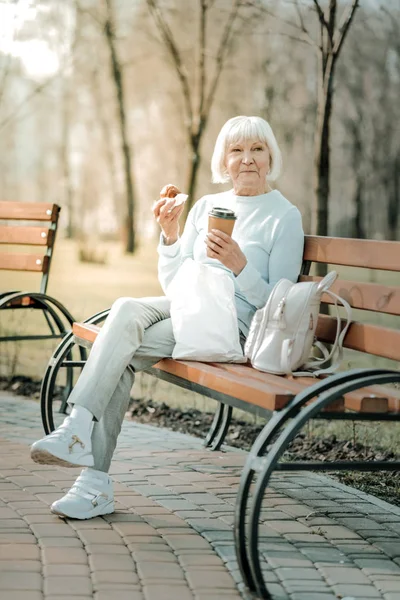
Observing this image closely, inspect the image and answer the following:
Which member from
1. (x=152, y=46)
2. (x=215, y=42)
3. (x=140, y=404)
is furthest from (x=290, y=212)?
(x=152, y=46)

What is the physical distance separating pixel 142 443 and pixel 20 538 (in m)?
1.90

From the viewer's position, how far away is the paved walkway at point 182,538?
128 inches

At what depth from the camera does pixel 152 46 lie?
14.8m

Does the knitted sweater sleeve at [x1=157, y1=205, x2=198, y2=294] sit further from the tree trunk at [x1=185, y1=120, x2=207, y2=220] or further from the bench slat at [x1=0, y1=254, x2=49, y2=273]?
the tree trunk at [x1=185, y1=120, x2=207, y2=220]

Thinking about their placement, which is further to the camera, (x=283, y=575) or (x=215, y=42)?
(x=215, y=42)

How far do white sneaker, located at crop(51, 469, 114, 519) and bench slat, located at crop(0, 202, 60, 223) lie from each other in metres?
3.19

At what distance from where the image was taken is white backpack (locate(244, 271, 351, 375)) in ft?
12.0

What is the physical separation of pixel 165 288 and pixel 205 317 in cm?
54

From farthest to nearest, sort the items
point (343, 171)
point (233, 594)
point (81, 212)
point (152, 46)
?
point (343, 171)
point (81, 212)
point (152, 46)
point (233, 594)

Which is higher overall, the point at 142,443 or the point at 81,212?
the point at 81,212

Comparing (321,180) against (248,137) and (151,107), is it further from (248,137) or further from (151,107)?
(151,107)

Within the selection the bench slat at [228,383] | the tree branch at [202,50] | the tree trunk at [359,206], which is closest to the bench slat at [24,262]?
the bench slat at [228,383]

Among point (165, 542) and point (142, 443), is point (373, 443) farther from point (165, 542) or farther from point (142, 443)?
point (165, 542)

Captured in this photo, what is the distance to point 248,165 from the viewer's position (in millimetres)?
4555
